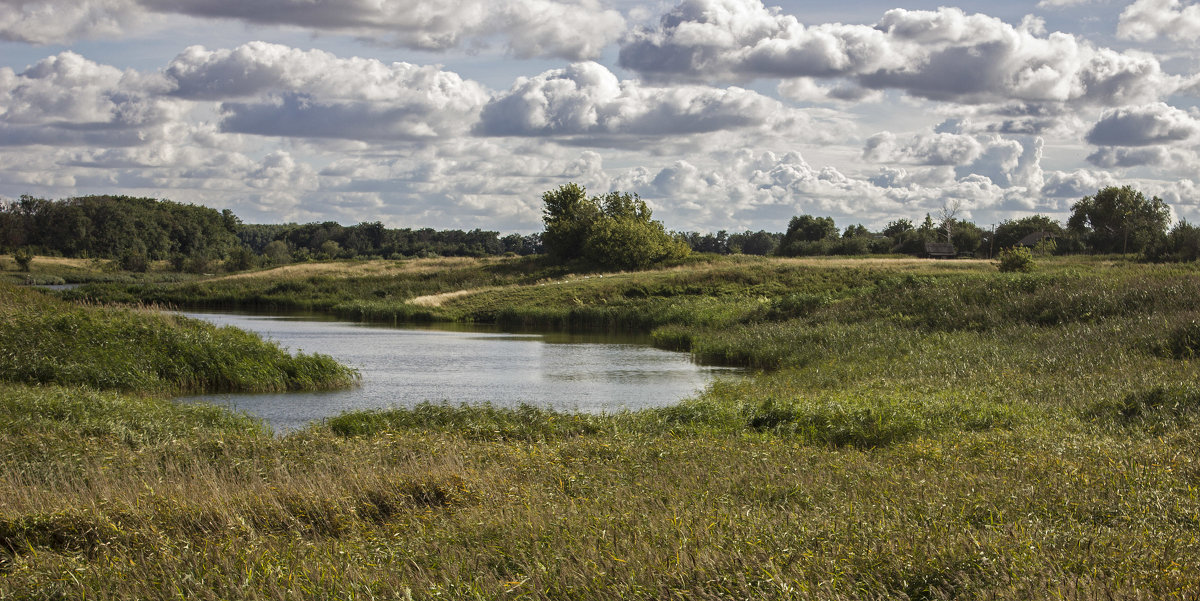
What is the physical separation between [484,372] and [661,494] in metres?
20.3

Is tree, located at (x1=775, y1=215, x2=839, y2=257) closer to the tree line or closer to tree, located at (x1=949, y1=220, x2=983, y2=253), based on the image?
tree, located at (x1=949, y1=220, x2=983, y2=253)

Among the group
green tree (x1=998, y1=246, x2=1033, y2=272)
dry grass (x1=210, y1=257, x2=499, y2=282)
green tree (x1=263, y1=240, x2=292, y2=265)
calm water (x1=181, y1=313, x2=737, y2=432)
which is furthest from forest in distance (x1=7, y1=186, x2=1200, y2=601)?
green tree (x1=263, y1=240, x2=292, y2=265)

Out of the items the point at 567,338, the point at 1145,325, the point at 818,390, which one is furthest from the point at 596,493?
the point at 567,338

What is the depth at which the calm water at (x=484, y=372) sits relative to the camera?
21.0 m

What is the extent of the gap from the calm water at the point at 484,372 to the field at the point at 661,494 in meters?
2.74

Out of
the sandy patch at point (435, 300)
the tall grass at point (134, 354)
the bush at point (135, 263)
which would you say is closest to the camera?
the tall grass at point (134, 354)

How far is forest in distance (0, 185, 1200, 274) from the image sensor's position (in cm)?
10069

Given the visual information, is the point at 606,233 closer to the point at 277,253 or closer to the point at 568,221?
the point at 568,221

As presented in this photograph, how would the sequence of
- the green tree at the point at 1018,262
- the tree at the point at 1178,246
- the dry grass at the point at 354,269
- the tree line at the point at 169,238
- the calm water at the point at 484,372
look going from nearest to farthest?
the calm water at the point at 484,372 → the green tree at the point at 1018,262 → the tree at the point at 1178,246 → the dry grass at the point at 354,269 → the tree line at the point at 169,238

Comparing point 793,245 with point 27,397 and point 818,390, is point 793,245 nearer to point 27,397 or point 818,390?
point 818,390

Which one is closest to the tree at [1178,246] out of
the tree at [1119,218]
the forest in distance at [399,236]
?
the forest in distance at [399,236]

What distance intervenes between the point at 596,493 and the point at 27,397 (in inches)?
452

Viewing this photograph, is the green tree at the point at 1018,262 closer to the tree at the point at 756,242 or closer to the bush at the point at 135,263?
the bush at the point at 135,263

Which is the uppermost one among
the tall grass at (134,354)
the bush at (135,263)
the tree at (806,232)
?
the tree at (806,232)
